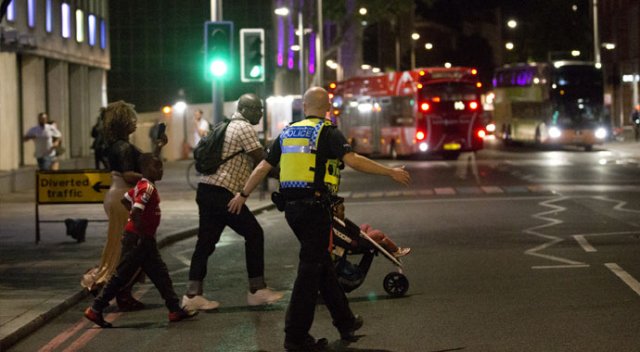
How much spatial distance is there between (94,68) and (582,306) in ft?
105

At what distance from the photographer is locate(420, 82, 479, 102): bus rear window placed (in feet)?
156

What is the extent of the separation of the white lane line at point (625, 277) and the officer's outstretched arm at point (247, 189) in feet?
11.7

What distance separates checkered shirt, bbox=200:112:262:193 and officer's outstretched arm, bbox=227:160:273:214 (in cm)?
39

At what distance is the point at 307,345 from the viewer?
9.16 metres

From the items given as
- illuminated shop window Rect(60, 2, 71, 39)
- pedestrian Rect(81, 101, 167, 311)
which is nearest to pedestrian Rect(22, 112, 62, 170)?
illuminated shop window Rect(60, 2, 71, 39)

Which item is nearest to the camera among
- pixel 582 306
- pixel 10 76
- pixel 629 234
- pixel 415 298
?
pixel 582 306

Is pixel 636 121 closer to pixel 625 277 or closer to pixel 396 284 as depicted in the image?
pixel 625 277

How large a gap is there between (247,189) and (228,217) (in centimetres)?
93

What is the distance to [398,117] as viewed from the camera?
161 feet

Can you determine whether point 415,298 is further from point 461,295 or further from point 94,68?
point 94,68

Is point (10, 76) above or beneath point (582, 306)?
above

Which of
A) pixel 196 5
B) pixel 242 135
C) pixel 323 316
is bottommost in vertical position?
pixel 323 316

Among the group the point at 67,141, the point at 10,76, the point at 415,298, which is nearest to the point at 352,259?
the point at 415,298

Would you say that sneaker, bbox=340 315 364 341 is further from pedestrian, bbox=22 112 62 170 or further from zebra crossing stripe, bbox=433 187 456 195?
pedestrian, bbox=22 112 62 170
